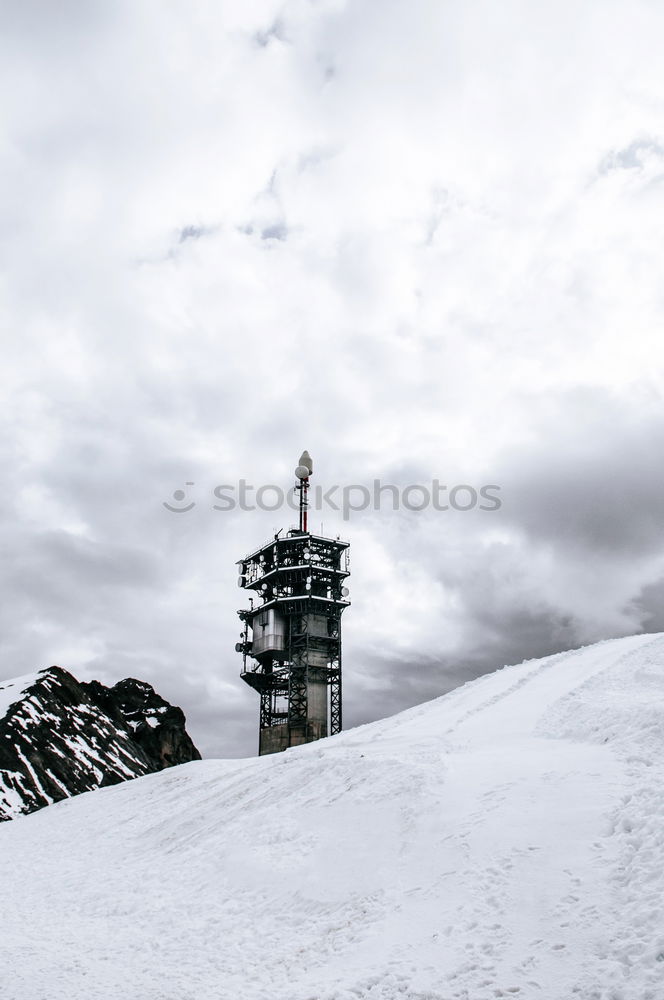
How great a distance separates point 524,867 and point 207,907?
26.7 feet

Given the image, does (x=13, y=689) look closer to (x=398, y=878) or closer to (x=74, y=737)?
Answer: (x=74, y=737)

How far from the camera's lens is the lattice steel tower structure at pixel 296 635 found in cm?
7369

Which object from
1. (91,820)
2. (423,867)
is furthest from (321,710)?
(423,867)

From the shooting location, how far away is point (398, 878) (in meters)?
16.4

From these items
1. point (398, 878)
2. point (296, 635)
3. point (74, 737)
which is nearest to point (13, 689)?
point (74, 737)

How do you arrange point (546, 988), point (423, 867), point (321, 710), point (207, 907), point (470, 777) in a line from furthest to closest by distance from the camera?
point (321, 710)
point (470, 777)
point (207, 907)
point (423, 867)
point (546, 988)

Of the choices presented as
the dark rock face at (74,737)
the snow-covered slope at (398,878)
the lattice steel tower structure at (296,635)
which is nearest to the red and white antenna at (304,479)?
the lattice steel tower structure at (296,635)

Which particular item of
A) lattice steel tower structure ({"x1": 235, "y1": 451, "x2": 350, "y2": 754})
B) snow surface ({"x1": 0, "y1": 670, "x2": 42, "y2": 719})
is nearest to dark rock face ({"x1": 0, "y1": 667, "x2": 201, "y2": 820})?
snow surface ({"x1": 0, "y1": 670, "x2": 42, "y2": 719})

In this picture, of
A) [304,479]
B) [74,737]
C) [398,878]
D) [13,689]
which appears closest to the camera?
[398,878]

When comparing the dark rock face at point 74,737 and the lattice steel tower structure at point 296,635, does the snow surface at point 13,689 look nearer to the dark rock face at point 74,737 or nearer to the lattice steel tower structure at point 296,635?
the dark rock face at point 74,737

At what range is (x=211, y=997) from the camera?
1284 centimetres

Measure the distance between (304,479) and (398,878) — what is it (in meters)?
72.6

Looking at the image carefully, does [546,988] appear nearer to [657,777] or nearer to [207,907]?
[657,777]

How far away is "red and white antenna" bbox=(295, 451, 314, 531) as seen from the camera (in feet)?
274
